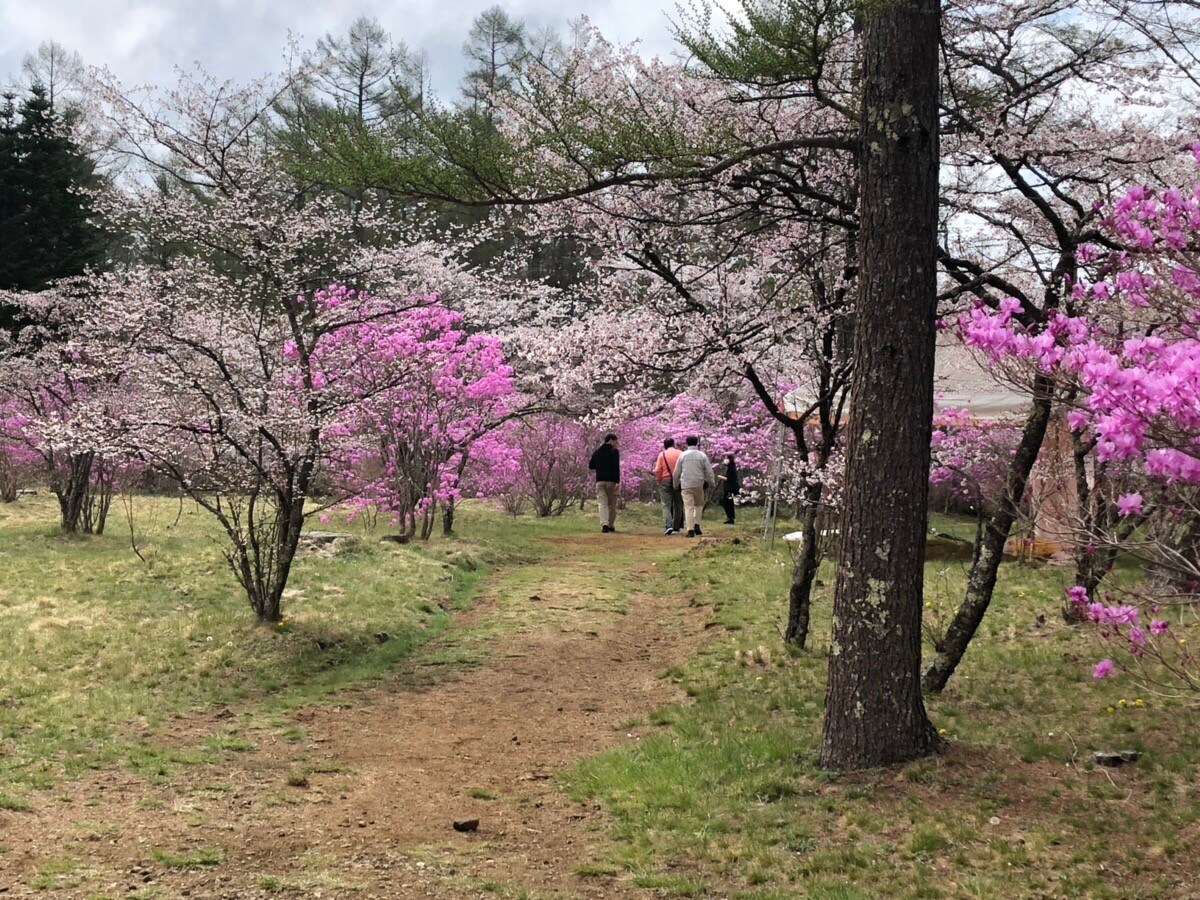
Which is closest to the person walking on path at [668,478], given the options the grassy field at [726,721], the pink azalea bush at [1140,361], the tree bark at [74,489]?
the grassy field at [726,721]

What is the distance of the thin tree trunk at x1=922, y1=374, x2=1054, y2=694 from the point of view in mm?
4934

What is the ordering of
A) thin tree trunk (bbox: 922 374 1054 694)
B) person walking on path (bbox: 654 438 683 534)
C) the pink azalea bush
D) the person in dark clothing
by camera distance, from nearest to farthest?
the pink azalea bush < thin tree trunk (bbox: 922 374 1054 694) < person walking on path (bbox: 654 438 683 534) < the person in dark clothing

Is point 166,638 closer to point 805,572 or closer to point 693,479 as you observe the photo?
point 805,572

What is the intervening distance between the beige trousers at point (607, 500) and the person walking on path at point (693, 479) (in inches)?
40.1

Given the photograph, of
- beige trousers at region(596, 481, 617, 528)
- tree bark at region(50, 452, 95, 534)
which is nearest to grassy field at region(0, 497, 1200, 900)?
tree bark at region(50, 452, 95, 534)

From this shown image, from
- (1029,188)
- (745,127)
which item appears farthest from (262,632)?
(1029,188)

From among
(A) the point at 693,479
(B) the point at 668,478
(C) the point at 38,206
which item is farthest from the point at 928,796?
(C) the point at 38,206

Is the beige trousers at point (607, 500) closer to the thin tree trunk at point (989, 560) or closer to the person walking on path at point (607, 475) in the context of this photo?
the person walking on path at point (607, 475)

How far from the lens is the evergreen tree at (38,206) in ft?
64.4

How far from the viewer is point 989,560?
202 inches

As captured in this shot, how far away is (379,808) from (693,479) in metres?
10.4

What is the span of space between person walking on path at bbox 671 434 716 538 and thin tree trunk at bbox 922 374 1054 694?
8566mm

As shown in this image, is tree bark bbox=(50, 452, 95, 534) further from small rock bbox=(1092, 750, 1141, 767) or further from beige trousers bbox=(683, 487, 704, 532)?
small rock bbox=(1092, 750, 1141, 767)

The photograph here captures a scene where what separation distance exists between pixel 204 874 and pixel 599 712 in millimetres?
2951
